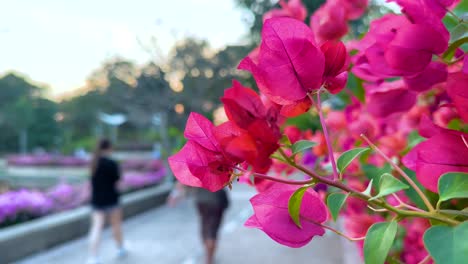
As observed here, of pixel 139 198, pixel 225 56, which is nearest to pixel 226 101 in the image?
pixel 139 198

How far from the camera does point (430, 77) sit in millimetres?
396

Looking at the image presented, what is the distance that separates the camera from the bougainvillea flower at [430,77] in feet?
1.30

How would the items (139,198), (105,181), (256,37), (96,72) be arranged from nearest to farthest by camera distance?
(105,181) < (139,198) < (256,37) < (96,72)

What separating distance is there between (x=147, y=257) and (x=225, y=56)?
25.6ft

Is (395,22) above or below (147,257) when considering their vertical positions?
above

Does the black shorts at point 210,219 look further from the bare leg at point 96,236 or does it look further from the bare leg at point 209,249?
the bare leg at point 96,236

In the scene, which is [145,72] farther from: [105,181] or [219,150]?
[219,150]

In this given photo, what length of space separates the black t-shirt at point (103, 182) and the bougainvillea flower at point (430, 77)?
369 centimetres

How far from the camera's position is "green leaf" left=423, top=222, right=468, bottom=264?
0.22 meters

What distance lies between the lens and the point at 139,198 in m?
6.13

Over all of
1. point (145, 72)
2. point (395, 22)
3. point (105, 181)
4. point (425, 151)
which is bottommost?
point (105, 181)

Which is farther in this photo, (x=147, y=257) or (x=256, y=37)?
(x=256, y=37)

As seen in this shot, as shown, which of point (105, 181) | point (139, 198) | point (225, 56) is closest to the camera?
point (105, 181)

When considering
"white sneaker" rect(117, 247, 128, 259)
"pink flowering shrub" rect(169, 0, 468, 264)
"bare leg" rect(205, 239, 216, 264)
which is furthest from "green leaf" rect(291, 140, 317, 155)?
"white sneaker" rect(117, 247, 128, 259)
